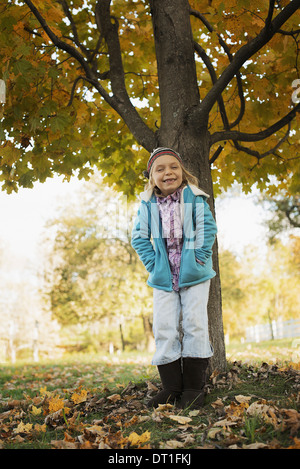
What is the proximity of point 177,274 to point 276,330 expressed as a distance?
19851 mm

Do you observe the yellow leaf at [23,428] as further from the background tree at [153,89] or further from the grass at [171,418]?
the background tree at [153,89]

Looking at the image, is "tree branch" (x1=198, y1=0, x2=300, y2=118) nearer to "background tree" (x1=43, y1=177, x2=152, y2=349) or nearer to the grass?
the grass

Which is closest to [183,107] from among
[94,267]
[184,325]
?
[184,325]

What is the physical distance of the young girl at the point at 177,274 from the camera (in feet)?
10.3

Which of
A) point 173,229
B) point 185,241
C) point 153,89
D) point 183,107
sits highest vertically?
point 153,89

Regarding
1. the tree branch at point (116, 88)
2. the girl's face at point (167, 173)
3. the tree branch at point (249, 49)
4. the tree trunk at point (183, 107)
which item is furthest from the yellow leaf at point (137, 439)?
the tree branch at point (249, 49)

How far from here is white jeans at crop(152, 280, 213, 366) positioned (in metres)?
3.14

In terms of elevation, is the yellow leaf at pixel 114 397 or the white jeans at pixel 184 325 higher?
the white jeans at pixel 184 325

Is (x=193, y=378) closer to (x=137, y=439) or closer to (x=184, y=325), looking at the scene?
(x=184, y=325)

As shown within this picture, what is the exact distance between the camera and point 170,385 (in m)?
3.18

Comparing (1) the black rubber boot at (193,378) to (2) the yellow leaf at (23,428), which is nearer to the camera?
(2) the yellow leaf at (23,428)

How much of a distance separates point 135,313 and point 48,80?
13.2 m

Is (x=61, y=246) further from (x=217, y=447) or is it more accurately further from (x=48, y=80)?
(x=217, y=447)

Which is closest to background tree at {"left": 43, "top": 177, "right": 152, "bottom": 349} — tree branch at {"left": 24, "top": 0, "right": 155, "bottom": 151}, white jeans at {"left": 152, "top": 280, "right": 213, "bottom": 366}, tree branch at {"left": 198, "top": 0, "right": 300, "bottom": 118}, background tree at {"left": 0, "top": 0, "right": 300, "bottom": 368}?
background tree at {"left": 0, "top": 0, "right": 300, "bottom": 368}
